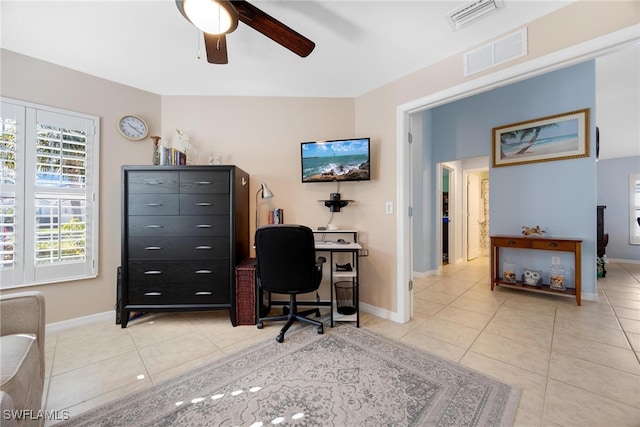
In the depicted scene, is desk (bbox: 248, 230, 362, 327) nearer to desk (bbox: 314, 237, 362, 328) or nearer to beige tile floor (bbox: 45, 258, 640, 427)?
desk (bbox: 314, 237, 362, 328)

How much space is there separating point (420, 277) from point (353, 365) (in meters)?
2.91

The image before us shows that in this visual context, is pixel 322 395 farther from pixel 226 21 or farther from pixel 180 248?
pixel 226 21

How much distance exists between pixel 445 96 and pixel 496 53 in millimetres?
429

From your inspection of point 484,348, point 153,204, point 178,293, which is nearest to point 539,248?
point 484,348

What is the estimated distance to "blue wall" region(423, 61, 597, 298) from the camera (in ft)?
10.2

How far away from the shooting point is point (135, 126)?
9.11 ft

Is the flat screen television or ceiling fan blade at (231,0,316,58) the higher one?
ceiling fan blade at (231,0,316,58)

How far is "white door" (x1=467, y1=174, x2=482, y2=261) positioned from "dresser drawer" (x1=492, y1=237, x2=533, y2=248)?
7.66 ft

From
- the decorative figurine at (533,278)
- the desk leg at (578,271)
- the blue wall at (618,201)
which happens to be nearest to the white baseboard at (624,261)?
the blue wall at (618,201)

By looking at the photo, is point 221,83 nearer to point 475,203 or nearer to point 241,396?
point 241,396

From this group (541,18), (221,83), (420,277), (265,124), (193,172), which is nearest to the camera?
(541,18)

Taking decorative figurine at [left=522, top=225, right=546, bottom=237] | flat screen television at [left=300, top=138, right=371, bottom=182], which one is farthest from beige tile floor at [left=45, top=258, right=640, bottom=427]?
flat screen television at [left=300, top=138, right=371, bottom=182]

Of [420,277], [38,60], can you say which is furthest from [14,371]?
[420,277]

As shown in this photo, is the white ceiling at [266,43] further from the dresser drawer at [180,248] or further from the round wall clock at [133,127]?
the dresser drawer at [180,248]
